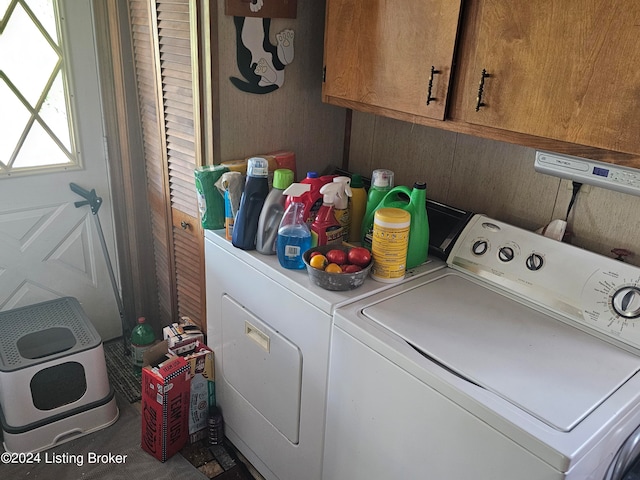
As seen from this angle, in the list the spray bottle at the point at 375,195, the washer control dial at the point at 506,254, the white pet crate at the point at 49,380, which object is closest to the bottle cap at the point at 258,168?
the spray bottle at the point at 375,195

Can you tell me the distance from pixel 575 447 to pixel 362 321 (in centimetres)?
54

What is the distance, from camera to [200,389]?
1974mm

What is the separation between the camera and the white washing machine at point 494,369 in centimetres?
103

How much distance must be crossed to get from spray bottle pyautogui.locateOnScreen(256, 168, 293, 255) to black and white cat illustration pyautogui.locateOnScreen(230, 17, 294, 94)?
1.23 ft

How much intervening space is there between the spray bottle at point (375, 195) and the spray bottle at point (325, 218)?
118mm

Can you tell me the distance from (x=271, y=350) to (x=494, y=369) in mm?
719

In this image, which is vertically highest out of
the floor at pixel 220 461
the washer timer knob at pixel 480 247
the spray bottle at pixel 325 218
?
the spray bottle at pixel 325 218

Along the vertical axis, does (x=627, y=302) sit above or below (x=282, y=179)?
below

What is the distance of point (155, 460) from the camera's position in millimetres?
1956

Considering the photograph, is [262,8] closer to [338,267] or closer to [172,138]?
[172,138]

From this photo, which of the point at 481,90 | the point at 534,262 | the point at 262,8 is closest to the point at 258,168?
the point at 262,8

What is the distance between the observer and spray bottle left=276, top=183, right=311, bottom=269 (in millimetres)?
1527

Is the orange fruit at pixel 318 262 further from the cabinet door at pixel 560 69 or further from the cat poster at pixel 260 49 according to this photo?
the cat poster at pixel 260 49

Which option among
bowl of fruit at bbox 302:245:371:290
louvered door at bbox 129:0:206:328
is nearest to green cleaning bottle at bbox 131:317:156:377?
louvered door at bbox 129:0:206:328
